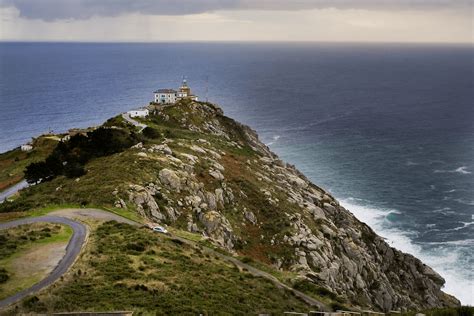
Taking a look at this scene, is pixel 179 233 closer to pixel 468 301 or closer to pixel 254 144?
pixel 468 301

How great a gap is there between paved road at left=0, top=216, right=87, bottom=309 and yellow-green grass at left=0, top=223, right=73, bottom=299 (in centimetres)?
54

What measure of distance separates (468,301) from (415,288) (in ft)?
26.6

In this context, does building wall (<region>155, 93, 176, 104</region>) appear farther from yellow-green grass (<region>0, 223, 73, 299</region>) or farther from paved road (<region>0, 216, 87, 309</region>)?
yellow-green grass (<region>0, 223, 73, 299</region>)

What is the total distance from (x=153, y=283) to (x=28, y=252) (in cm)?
1272

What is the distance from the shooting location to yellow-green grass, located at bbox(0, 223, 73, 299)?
31.6 metres

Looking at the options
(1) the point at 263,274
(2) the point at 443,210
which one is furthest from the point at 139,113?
(2) the point at 443,210

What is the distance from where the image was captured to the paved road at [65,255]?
29.6m

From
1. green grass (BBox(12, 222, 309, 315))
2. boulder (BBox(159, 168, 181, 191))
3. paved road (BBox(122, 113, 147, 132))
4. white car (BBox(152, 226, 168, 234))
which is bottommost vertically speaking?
green grass (BBox(12, 222, 309, 315))

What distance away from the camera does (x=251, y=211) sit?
6269 centimetres

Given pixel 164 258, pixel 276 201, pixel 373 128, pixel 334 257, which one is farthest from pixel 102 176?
pixel 373 128

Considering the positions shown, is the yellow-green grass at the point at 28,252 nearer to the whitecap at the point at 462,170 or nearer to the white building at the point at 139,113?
the white building at the point at 139,113

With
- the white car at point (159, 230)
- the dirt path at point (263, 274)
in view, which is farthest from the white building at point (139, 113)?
the dirt path at point (263, 274)

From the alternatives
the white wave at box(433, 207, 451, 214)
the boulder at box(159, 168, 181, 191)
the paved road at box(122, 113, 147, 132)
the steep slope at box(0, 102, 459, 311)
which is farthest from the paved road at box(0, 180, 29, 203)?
the white wave at box(433, 207, 451, 214)

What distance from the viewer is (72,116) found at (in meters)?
189
